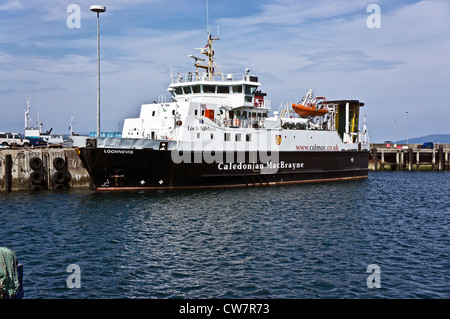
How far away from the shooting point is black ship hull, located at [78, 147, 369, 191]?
2523 cm

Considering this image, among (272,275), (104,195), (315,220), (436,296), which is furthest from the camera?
(104,195)

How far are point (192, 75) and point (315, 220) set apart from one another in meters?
16.5

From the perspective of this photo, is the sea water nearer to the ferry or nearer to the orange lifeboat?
the ferry

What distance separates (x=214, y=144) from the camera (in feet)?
91.8

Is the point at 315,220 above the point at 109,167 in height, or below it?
below

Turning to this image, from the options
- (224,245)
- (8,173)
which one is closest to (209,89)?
(8,173)

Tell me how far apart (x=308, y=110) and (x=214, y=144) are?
11.4 m

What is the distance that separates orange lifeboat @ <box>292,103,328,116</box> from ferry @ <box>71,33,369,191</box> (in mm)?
84

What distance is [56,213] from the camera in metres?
20.0
